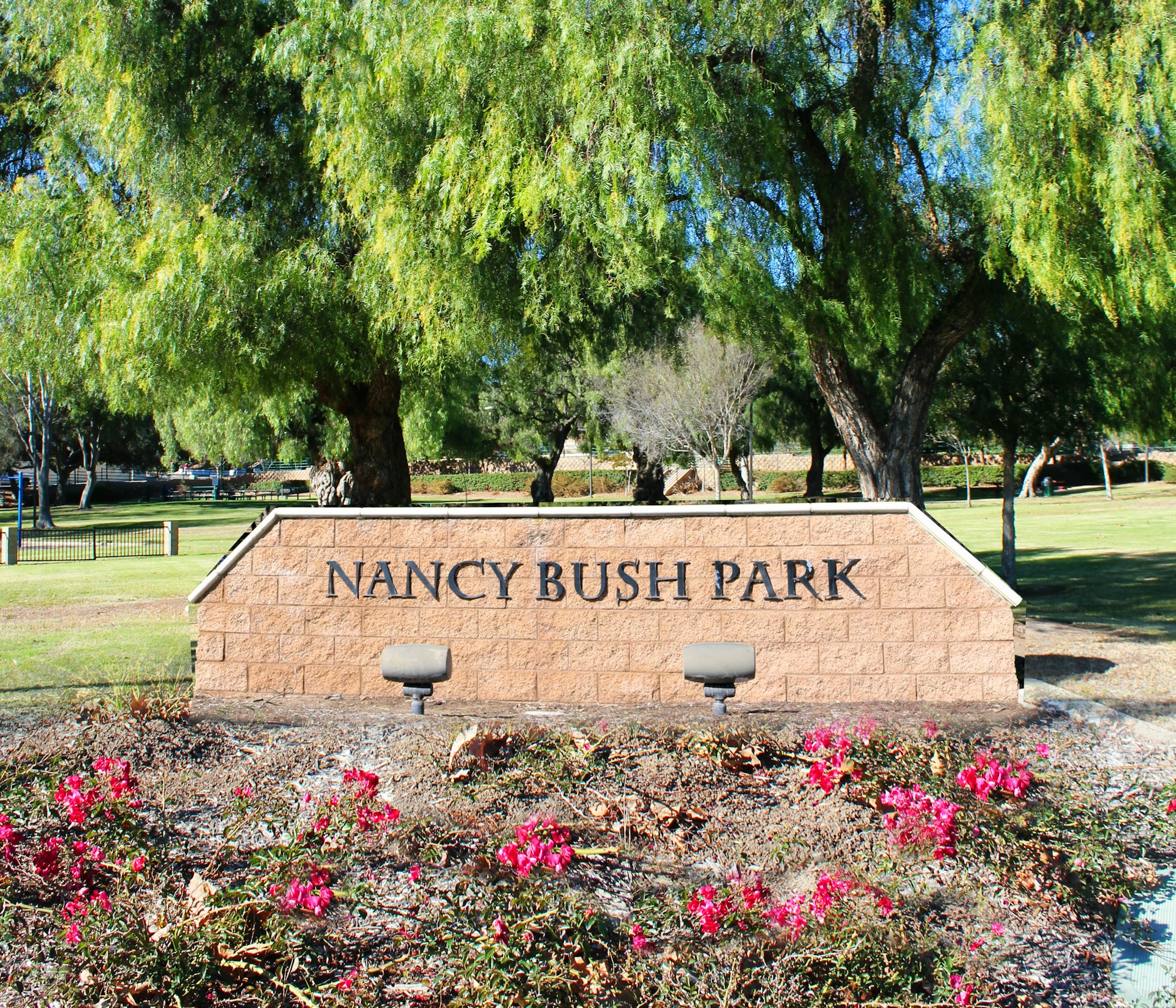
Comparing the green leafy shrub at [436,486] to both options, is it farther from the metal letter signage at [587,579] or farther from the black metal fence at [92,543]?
the metal letter signage at [587,579]

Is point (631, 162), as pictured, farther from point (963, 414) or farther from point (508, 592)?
point (963, 414)

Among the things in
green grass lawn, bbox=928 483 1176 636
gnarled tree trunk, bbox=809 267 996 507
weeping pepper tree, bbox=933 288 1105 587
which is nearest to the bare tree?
green grass lawn, bbox=928 483 1176 636

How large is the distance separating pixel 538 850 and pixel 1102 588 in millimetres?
13142

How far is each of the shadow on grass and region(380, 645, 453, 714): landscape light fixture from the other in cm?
778

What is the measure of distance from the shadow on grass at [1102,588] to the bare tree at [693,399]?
11512 mm

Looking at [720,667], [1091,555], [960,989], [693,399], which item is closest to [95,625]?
[720,667]

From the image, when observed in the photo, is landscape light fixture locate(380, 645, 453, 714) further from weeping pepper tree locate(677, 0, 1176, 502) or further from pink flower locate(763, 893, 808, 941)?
weeping pepper tree locate(677, 0, 1176, 502)

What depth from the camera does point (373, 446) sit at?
1288 centimetres

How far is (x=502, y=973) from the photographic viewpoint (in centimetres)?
342

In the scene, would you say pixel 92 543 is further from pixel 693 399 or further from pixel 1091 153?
pixel 1091 153

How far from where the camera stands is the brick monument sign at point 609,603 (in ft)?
22.9

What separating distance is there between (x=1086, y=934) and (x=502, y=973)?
7.61ft

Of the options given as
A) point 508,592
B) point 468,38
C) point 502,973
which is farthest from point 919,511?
point 468,38

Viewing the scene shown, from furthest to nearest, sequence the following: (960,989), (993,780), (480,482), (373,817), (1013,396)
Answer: (480,482), (1013,396), (993,780), (373,817), (960,989)
